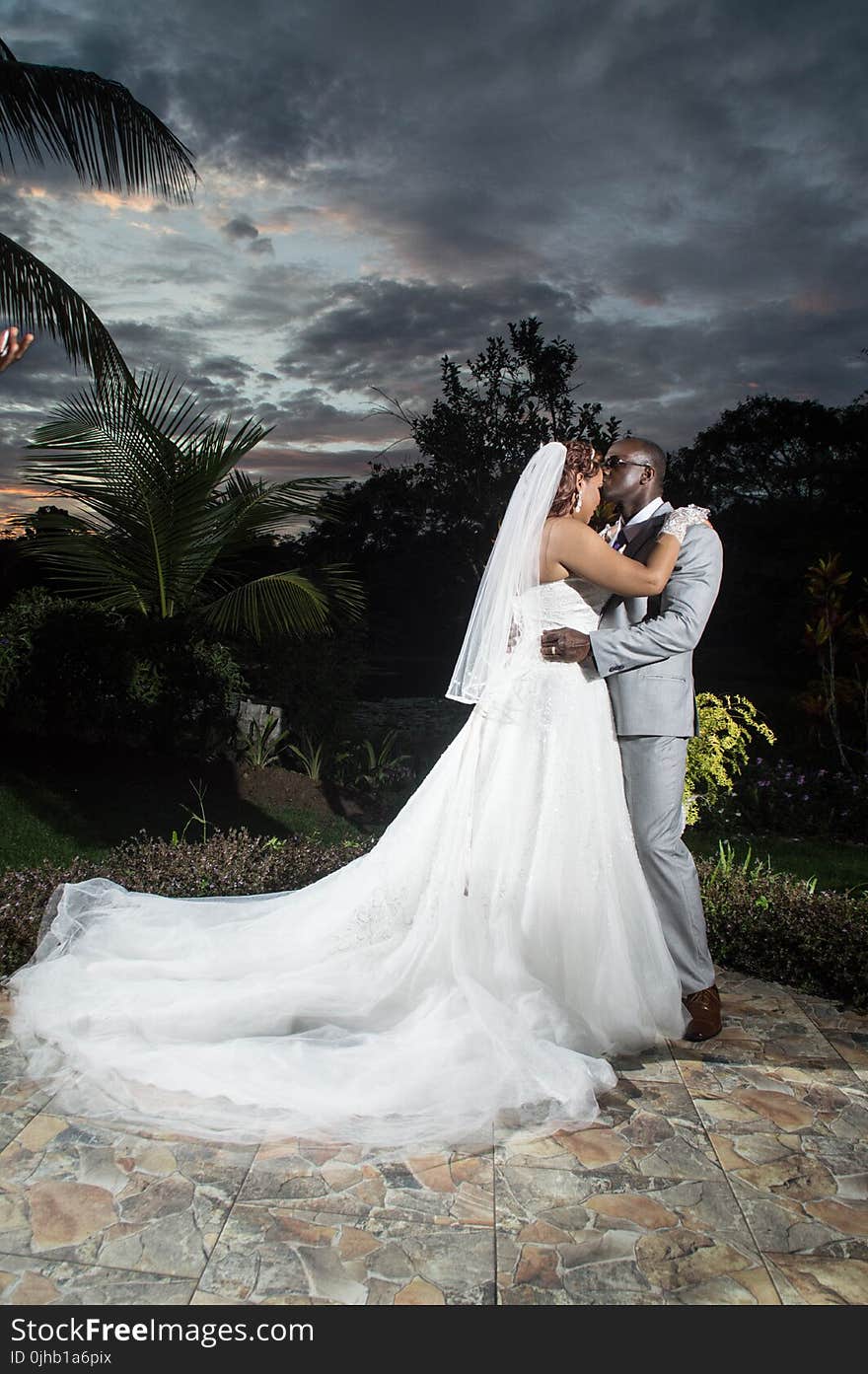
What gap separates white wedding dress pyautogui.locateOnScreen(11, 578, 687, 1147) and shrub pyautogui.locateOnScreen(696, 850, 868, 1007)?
1.04 m

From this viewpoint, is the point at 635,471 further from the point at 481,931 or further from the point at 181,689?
the point at 181,689


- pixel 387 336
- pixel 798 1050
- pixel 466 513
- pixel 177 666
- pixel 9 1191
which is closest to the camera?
pixel 9 1191

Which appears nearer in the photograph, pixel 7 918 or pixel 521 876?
pixel 521 876

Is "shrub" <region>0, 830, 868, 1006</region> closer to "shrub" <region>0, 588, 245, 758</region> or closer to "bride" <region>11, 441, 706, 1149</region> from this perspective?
"bride" <region>11, 441, 706, 1149</region>

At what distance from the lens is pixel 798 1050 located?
13.1ft

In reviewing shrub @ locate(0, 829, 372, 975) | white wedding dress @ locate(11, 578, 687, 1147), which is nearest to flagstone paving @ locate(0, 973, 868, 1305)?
white wedding dress @ locate(11, 578, 687, 1147)

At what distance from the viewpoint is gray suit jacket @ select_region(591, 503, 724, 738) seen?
12.6ft

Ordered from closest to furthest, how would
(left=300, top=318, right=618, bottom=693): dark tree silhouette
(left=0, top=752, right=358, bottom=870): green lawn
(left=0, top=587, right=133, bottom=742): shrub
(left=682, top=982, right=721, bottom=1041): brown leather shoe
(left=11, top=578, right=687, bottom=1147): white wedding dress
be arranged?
(left=11, top=578, right=687, bottom=1147): white wedding dress → (left=682, top=982, right=721, bottom=1041): brown leather shoe → (left=0, top=752, right=358, bottom=870): green lawn → (left=0, top=587, right=133, bottom=742): shrub → (left=300, top=318, right=618, bottom=693): dark tree silhouette

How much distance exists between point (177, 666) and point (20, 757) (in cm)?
184

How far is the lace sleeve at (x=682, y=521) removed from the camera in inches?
152

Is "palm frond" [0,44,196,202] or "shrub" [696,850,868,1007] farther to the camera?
"palm frond" [0,44,196,202]

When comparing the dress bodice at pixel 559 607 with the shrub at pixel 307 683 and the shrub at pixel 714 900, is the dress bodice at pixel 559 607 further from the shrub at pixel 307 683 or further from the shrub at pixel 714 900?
the shrub at pixel 307 683
